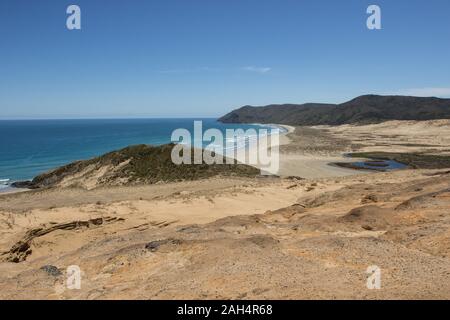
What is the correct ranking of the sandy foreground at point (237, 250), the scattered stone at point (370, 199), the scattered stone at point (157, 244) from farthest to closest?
the scattered stone at point (370, 199)
the scattered stone at point (157, 244)
the sandy foreground at point (237, 250)

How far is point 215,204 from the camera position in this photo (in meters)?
21.5

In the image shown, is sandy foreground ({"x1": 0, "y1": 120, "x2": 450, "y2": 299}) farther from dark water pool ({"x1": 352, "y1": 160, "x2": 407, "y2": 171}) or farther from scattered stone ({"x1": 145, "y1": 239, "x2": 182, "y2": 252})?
dark water pool ({"x1": 352, "y1": 160, "x2": 407, "y2": 171})

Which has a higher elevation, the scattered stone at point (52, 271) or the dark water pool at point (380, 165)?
the scattered stone at point (52, 271)

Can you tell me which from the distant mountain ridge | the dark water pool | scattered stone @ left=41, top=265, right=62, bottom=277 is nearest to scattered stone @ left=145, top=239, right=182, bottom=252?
scattered stone @ left=41, top=265, right=62, bottom=277

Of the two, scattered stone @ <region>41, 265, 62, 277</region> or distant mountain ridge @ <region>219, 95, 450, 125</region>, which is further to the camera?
distant mountain ridge @ <region>219, 95, 450, 125</region>

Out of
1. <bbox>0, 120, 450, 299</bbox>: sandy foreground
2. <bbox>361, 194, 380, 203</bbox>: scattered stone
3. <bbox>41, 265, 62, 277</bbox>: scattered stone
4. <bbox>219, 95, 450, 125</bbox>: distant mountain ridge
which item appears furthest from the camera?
<bbox>219, 95, 450, 125</bbox>: distant mountain ridge

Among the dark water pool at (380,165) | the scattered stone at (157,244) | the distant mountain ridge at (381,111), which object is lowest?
the dark water pool at (380,165)

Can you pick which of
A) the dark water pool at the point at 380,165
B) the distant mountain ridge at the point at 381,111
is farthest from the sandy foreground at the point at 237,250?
the distant mountain ridge at the point at 381,111

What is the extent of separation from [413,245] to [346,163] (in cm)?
4119

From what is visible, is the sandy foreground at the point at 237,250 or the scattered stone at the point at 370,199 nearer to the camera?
the sandy foreground at the point at 237,250

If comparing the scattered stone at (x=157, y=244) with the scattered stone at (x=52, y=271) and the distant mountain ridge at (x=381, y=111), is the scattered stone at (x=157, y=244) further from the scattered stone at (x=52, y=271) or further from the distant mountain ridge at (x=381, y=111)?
the distant mountain ridge at (x=381, y=111)

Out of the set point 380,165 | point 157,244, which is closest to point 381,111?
point 380,165

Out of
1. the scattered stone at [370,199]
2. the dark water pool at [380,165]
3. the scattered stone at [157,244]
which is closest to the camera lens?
the scattered stone at [157,244]
